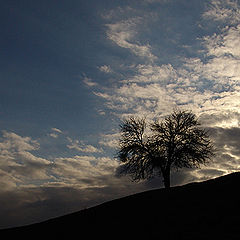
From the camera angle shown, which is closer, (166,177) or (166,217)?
(166,217)

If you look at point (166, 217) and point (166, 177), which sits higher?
point (166, 177)

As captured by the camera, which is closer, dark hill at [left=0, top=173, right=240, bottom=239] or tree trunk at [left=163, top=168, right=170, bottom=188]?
dark hill at [left=0, top=173, right=240, bottom=239]

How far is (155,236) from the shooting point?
16.2 metres

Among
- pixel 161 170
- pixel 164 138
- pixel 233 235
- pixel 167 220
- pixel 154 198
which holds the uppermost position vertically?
pixel 164 138

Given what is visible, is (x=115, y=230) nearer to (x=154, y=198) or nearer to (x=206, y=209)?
(x=206, y=209)

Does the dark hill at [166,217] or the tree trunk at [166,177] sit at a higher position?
the tree trunk at [166,177]

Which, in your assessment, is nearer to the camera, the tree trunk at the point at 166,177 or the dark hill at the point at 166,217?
the dark hill at the point at 166,217

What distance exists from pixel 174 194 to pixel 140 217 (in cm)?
635

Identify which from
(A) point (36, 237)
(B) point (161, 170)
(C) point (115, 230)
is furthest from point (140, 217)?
(B) point (161, 170)

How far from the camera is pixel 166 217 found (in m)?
20.0

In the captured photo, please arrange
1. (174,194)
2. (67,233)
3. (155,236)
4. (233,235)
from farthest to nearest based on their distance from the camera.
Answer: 1. (174,194)
2. (67,233)
3. (155,236)
4. (233,235)

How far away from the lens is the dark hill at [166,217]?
53.1 feet

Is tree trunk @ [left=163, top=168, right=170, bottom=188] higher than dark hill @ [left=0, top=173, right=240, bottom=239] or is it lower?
higher

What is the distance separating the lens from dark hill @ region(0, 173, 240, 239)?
1619 cm
